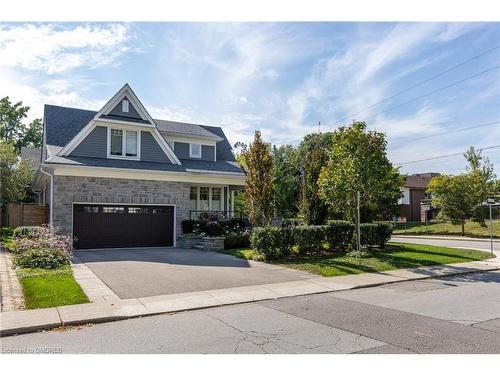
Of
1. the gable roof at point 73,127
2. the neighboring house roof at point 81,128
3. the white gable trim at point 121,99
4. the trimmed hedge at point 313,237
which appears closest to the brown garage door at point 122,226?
the neighboring house roof at point 81,128

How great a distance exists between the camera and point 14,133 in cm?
5091

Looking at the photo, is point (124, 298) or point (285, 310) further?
point (124, 298)

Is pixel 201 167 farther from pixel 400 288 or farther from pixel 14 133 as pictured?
pixel 14 133

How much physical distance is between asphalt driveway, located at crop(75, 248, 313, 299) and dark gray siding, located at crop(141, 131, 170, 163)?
5.25 meters

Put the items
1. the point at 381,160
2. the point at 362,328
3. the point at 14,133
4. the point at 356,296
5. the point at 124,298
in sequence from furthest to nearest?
the point at 14,133 < the point at 381,160 < the point at 356,296 < the point at 124,298 < the point at 362,328

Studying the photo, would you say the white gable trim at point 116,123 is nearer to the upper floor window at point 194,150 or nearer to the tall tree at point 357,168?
the upper floor window at point 194,150

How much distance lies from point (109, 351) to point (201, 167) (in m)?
18.3

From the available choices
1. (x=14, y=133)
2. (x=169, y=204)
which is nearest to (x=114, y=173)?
(x=169, y=204)

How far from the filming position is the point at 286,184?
1474 inches

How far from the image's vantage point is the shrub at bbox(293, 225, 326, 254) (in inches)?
659

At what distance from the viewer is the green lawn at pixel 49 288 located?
873 cm

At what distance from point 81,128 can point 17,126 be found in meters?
35.8

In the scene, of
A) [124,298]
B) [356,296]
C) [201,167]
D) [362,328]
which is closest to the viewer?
[362,328]

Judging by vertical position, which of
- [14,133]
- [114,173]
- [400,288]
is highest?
[14,133]
